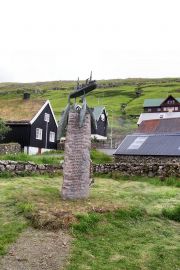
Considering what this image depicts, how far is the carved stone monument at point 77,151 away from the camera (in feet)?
43.3

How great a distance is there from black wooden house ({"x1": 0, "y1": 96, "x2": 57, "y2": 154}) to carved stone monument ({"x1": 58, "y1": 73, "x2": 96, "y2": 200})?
3144 cm

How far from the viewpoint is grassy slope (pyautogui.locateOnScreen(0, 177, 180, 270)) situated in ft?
30.2

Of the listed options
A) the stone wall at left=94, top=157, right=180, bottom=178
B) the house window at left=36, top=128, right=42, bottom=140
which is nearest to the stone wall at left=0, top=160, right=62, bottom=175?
the stone wall at left=94, top=157, right=180, bottom=178

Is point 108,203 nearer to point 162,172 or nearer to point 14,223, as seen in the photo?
point 14,223

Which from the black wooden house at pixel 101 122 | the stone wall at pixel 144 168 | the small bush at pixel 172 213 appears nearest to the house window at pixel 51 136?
→ the black wooden house at pixel 101 122

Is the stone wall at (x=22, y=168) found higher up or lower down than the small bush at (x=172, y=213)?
higher up

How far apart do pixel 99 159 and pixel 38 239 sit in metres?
21.1

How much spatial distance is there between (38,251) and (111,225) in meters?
2.54

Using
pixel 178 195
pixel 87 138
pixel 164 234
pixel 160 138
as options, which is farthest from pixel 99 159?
pixel 164 234

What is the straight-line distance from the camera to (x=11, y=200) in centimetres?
1289

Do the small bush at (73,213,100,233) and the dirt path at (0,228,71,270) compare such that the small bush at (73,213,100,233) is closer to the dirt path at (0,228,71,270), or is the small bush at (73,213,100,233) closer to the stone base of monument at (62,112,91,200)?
the dirt path at (0,228,71,270)

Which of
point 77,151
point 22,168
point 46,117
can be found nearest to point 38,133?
point 46,117

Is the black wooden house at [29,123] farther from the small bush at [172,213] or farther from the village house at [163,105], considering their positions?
the village house at [163,105]

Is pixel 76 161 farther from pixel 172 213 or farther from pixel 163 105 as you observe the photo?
pixel 163 105
